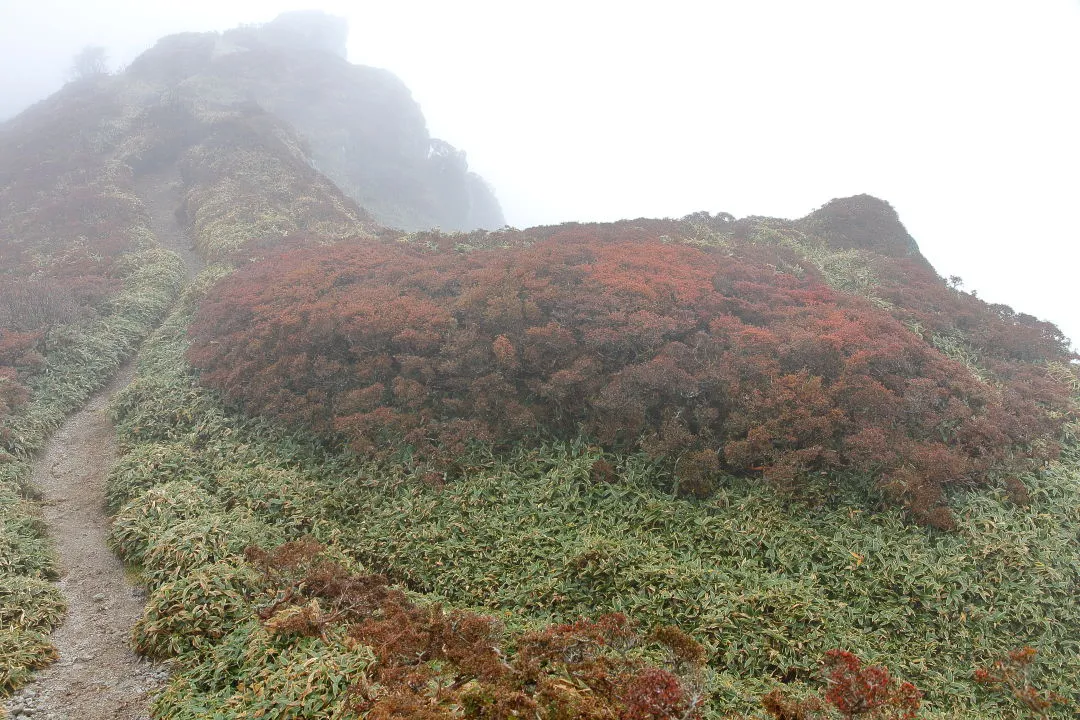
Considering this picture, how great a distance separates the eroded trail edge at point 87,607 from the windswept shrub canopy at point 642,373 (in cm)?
354

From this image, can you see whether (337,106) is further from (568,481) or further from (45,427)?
(568,481)

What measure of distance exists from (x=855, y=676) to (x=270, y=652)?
21.8ft

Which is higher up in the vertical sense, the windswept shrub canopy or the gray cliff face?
the gray cliff face

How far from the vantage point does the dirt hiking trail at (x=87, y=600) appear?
6777 mm

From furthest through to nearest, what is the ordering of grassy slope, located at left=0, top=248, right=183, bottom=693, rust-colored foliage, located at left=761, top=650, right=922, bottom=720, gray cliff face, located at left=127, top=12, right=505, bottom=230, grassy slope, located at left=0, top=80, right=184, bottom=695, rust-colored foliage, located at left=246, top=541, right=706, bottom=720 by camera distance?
gray cliff face, located at left=127, top=12, right=505, bottom=230
grassy slope, located at left=0, top=80, right=184, bottom=695
grassy slope, located at left=0, top=248, right=183, bottom=693
rust-colored foliage, located at left=761, top=650, right=922, bottom=720
rust-colored foliage, located at left=246, top=541, right=706, bottom=720

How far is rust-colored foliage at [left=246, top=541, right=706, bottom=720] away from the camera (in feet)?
16.5

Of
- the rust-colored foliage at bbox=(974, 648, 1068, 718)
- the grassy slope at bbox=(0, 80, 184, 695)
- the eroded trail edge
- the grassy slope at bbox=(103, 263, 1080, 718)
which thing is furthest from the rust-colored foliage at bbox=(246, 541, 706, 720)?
the rust-colored foliage at bbox=(974, 648, 1068, 718)

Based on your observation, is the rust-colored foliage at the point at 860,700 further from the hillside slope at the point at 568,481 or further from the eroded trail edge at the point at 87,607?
the eroded trail edge at the point at 87,607

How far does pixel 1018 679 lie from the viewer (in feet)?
24.0

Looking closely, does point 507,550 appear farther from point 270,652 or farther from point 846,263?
point 846,263

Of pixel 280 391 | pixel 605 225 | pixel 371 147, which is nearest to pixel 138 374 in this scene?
pixel 280 391

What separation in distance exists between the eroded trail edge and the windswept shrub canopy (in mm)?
3543

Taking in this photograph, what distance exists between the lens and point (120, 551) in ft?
32.9

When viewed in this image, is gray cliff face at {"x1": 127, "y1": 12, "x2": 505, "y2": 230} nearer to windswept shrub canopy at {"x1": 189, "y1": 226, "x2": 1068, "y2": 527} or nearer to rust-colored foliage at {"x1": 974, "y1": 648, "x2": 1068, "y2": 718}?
windswept shrub canopy at {"x1": 189, "y1": 226, "x2": 1068, "y2": 527}
